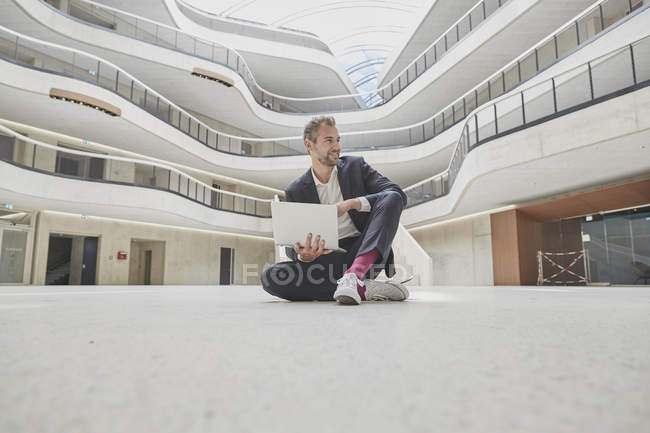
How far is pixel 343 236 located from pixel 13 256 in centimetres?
1351

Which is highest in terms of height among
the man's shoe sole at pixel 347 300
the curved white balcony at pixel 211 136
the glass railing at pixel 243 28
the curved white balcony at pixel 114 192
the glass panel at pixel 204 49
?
the glass railing at pixel 243 28

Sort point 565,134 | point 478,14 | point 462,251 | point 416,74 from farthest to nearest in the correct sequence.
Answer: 1. point 416,74
2. point 478,14
3. point 462,251
4. point 565,134

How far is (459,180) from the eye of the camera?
1112 centimetres

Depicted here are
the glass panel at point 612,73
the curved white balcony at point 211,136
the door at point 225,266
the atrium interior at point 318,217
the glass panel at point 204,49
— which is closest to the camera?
the atrium interior at point 318,217

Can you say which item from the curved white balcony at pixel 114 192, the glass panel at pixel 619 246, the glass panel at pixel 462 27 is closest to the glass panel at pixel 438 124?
the glass panel at pixel 462 27

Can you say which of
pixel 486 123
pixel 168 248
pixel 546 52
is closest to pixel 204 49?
pixel 168 248

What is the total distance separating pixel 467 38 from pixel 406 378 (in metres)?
16.7

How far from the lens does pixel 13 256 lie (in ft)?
40.5

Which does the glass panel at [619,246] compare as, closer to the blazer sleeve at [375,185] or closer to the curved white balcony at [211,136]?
the curved white balcony at [211,136]

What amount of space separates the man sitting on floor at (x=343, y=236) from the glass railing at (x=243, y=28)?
21428 millimetres

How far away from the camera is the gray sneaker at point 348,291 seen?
2.30m

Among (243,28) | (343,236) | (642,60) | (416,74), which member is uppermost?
(243,28)

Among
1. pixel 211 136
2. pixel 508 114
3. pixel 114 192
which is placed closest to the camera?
pixel 508 114

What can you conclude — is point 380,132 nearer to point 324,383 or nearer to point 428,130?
point 428,130
